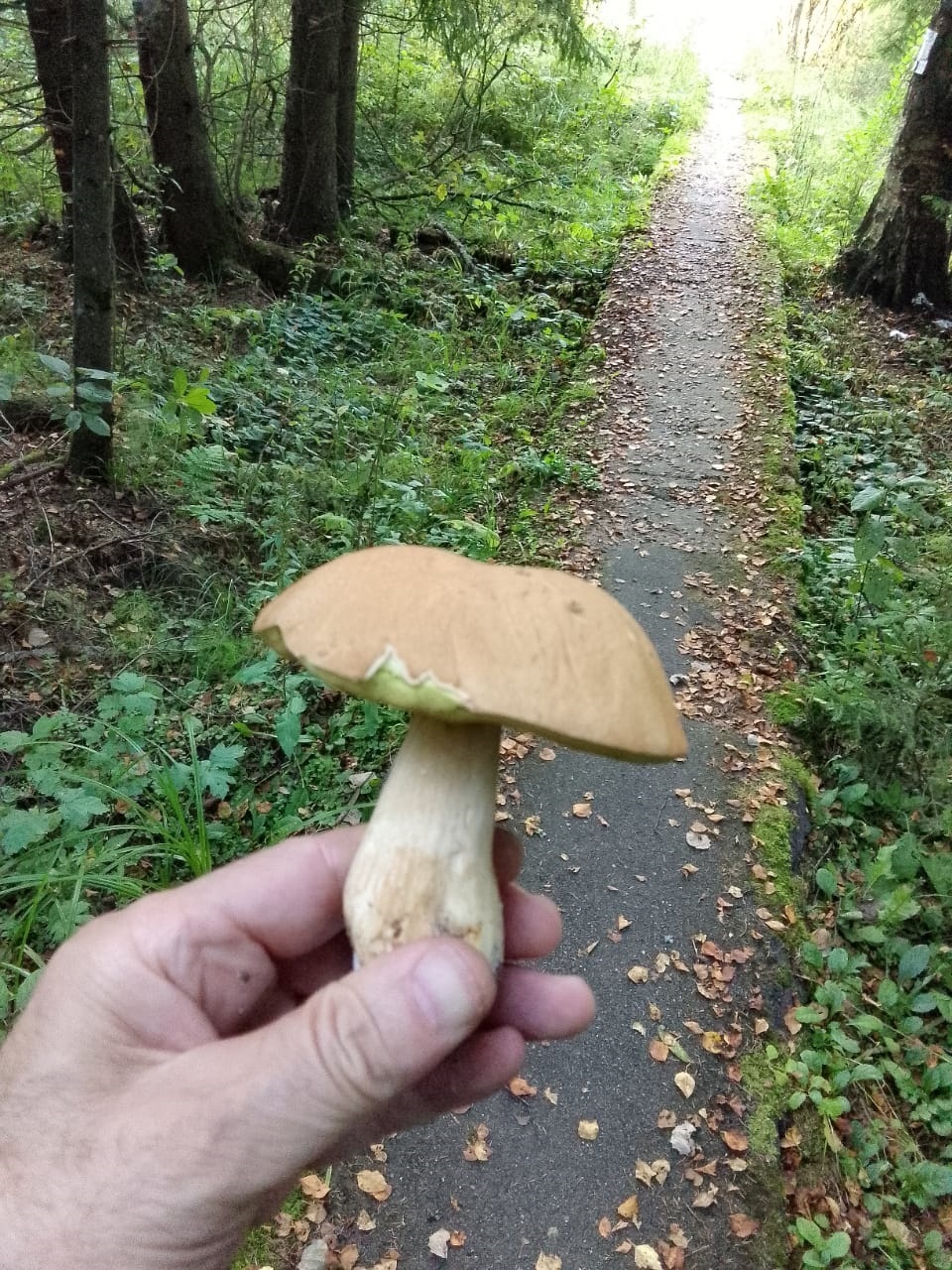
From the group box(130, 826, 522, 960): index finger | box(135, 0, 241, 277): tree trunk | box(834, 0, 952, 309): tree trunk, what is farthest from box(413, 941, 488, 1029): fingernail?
box(834, 0, 952, 309): tree trunk

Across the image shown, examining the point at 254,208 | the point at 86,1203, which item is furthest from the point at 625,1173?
the point at 254,208

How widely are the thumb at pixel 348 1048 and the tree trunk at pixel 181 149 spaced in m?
7.31

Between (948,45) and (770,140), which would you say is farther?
(770,140)

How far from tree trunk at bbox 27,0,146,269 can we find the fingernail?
5.72 meters

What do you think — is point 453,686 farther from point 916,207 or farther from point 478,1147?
point 916,207

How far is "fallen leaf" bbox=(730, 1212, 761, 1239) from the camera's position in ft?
9.60

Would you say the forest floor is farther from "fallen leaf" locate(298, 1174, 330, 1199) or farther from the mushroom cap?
the mushroom cap

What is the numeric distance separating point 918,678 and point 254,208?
860cm

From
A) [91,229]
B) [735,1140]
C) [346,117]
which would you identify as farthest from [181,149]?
[735,1140]

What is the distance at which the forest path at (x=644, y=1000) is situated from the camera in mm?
2936

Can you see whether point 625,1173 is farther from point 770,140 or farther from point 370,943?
point 770,140

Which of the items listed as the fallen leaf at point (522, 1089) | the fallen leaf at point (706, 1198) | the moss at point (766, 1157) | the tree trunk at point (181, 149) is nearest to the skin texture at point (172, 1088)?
the fallen leaf at point (522, 1089)

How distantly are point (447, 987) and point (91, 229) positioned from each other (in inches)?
170

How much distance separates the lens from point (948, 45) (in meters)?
8.74
